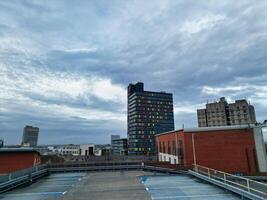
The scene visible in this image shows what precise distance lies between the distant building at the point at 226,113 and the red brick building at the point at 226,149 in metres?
128

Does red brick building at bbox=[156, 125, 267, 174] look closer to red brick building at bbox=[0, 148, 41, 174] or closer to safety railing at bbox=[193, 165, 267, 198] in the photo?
safety railing at bbox=[193, 165, 267, 198]

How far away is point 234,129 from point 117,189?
2641cm

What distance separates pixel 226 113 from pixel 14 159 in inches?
6030

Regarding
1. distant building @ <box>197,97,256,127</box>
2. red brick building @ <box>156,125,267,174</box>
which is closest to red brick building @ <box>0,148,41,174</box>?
red brick building @ <box>156,125,267,174</box>

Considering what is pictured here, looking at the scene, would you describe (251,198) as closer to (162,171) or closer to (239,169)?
(162,171)

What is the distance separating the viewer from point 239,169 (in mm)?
34031

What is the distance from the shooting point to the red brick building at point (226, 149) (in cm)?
3412

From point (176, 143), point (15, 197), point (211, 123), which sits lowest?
point (15, 197)

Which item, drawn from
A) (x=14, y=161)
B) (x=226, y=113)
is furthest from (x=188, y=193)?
(x=226, y=113)

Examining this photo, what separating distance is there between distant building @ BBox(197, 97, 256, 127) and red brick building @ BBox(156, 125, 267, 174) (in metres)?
128

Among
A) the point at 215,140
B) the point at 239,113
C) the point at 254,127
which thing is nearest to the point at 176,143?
the point at 215,140

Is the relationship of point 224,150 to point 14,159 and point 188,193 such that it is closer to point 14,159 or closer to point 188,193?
point 188,193

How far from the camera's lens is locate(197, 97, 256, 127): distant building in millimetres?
153750

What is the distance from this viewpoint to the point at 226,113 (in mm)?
158625
